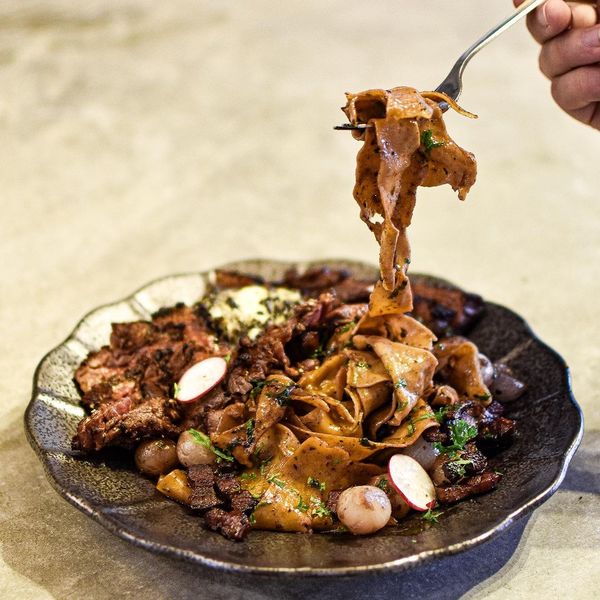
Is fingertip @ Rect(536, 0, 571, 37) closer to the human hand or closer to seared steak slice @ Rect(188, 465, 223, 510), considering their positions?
the human hand

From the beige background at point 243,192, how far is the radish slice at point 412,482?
37cm

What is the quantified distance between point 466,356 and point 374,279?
1.24 meters

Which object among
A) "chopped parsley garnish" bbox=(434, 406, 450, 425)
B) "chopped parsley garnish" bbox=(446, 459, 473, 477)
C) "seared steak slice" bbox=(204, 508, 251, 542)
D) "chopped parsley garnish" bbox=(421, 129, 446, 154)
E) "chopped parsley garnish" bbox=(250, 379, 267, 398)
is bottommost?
"chopped parsley garnish" bbox=(446, 459, 473, 477)

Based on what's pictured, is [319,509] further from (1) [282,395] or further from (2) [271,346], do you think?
(2) [271,346]

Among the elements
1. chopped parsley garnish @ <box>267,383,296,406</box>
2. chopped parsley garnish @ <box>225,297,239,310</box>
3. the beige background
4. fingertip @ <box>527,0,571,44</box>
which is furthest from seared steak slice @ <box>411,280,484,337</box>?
fingertip @ <box>527,0,571,44</box>

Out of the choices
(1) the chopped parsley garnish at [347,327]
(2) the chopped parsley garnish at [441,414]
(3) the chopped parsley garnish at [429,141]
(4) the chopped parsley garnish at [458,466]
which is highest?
(3) the chopped parsley garnish at [429,141]

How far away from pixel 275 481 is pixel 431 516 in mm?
728

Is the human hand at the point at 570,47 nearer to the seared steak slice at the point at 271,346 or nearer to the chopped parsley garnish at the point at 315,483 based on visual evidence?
the seared steak slice at the point at 271,346

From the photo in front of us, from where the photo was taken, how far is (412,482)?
11.5ft

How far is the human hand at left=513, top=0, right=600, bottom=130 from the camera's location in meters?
4.39

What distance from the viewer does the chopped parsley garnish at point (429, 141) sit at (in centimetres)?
361

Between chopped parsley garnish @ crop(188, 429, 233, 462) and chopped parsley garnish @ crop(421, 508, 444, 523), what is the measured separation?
96 cm

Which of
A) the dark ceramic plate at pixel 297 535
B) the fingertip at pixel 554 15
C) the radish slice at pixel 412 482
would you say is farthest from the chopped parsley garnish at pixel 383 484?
the fingertip at pixel 554 15

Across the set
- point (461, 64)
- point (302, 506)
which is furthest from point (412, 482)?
point (461, 64)
